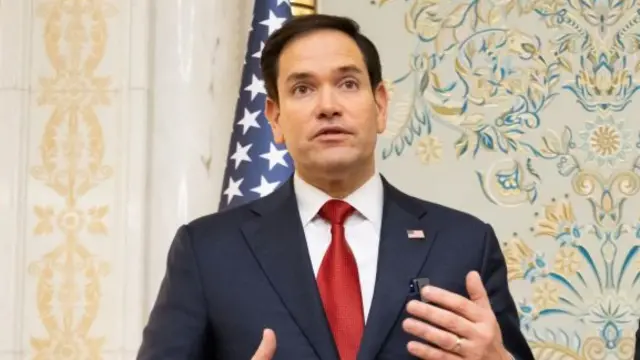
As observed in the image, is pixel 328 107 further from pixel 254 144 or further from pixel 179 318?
pixel 254 144

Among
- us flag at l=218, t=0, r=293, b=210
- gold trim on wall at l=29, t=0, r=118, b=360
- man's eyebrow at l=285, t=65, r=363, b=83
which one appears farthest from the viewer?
gold trim on wall at l=29, t=0, r=118, b=360

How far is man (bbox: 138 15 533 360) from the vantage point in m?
1.54

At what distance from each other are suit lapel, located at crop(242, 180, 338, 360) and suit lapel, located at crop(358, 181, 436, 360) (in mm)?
73

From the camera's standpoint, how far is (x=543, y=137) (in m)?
2.87

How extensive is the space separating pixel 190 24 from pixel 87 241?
0.69m

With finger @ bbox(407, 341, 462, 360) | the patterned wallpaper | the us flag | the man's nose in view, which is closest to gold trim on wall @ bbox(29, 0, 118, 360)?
the us flag

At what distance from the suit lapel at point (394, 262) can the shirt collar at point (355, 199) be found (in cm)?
2

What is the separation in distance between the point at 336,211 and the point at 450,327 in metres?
0.34

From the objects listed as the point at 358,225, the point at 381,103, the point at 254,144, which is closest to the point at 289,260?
the point at 358,225

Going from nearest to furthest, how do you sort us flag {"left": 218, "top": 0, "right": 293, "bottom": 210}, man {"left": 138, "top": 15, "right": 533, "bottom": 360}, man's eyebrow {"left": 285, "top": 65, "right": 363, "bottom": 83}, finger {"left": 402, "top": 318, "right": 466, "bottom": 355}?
finger {"left": 402, "top": 318, "right": 466, "bottom": 355} → man {"left": 138, "top": 15, "right": 533, "bottom": 360} → man's eyebrow {"left": 285, "top": 65, "right": 363, "bottom": 83} → us flag {"left": 218, "top": 0, "right": 293, "bottom": 210}

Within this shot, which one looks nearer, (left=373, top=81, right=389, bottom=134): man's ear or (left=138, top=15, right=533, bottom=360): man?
(left=138, top=15, right=533, bottom=360): man

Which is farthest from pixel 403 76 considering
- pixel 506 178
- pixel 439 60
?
pixel 506 178

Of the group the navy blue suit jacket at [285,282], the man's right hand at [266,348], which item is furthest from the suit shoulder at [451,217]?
the man's right hand at [266,348]

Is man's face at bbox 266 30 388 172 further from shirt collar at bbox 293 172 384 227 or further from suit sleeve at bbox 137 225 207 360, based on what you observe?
suit sleeve at bbox 137 225 207 360
